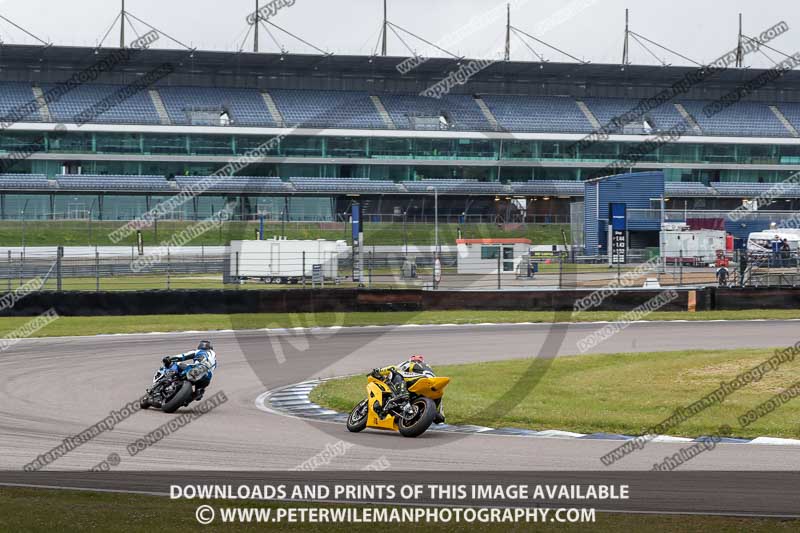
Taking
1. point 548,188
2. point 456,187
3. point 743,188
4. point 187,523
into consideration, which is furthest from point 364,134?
point 187,523

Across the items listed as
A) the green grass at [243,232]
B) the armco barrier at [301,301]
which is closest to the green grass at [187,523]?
the armco barrier at [301,301]

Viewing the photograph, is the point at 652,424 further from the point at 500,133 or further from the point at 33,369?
the point at 500,133

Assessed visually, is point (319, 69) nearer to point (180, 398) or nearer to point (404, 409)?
point (180, 398)

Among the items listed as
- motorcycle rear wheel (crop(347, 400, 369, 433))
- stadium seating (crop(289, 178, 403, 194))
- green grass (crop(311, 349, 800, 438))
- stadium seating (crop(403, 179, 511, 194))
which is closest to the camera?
motorcycle rear wheel (crop(347, 400, 369, 433))

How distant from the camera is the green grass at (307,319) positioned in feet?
92.1

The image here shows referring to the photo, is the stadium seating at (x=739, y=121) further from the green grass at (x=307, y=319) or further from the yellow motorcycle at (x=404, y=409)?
the yellow motorcycle at (x=404, y=409)

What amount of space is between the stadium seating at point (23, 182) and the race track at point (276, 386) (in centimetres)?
4388

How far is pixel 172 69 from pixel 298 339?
54.5 m

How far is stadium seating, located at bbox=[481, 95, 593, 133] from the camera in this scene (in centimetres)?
7994

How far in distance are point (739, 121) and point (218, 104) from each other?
42.4m

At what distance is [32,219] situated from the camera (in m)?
60.7

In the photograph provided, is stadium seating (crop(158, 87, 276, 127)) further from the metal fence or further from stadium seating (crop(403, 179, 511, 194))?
the metal fence

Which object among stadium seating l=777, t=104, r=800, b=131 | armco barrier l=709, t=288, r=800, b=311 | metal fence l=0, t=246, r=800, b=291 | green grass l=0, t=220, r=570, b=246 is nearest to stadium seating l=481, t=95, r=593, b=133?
green grass l=0, t=220, r=570, b=246

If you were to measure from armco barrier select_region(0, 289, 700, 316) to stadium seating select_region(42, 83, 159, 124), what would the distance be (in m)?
43.8
